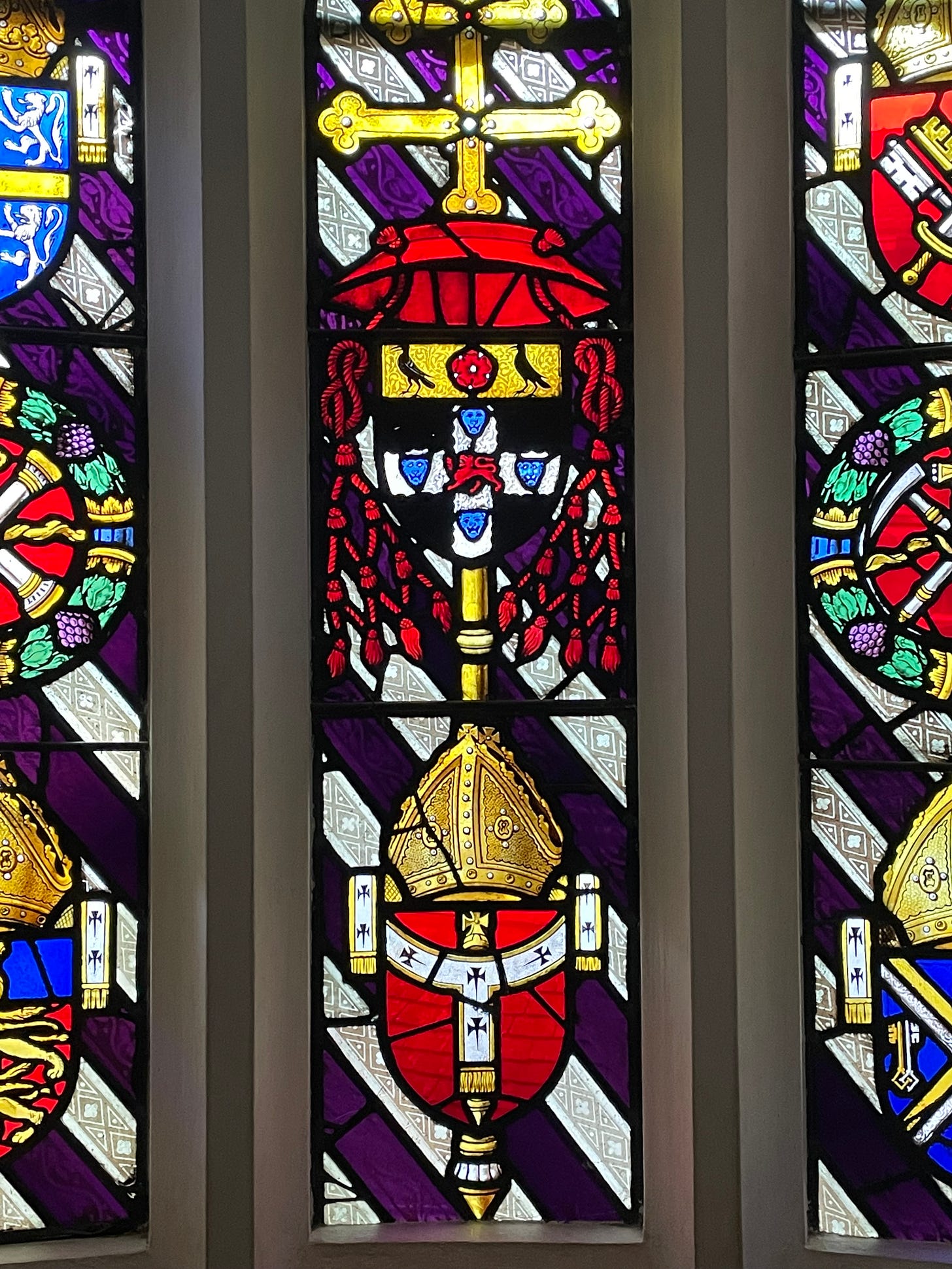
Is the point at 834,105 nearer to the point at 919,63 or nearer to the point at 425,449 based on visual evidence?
the point at 919,63

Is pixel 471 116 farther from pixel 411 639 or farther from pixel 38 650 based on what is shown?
→ pixel 38 650

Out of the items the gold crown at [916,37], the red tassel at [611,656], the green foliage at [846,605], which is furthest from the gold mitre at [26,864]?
the gold crown at [916,37]

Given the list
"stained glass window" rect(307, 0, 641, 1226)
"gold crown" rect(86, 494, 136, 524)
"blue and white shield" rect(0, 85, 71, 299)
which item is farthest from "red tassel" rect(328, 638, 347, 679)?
"blue and white shield" rect(0, 85, 71, 299)

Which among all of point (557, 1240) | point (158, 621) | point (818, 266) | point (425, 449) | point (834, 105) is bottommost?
point (557, 1240)

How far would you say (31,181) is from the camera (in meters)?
2.20

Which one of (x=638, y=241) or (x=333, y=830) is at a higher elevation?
(x=638, y=241)

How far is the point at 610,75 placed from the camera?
88.7 inches

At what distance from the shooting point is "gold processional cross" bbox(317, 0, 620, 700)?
224 cm

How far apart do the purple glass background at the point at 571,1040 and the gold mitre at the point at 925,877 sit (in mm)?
441

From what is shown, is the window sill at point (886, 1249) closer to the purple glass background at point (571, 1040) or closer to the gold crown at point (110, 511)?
the purple glass background at point (571, 1040)

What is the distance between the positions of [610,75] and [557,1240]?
1.99m

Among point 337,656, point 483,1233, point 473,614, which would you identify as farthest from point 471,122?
point 483,1233

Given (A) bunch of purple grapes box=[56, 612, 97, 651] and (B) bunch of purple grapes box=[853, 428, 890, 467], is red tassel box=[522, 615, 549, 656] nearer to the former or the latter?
(B) bunch of purple grapes box=[853, 428, 890, 467]

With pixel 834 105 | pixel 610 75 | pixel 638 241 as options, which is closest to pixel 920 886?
pixel 638 241
